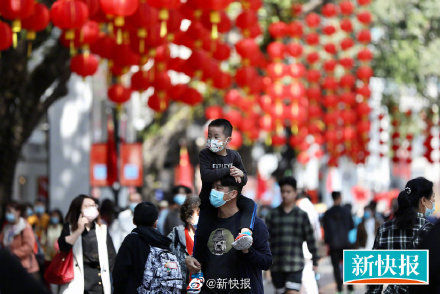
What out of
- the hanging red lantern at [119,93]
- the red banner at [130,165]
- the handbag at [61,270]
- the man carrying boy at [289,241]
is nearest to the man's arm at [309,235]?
the man carrying boy at [289,241]

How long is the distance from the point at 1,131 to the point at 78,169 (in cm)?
752

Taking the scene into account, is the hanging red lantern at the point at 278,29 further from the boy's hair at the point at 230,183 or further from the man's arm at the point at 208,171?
the boy's hair at the point at 230,183

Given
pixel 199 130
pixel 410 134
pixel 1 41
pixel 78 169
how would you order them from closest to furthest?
pixel 1 41 → pixel 78 169 → pixel 410 134 → pixel 199 130

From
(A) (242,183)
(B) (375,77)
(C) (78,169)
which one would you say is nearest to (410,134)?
(B) (375,77)

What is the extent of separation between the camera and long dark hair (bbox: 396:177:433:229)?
7.07 meters

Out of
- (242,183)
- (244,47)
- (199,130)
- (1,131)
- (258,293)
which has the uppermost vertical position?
(199,130)

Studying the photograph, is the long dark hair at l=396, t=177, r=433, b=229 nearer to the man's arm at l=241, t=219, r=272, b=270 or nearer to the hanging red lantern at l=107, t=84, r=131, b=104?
the man's arm at l=241, t=219, r=272, b=270

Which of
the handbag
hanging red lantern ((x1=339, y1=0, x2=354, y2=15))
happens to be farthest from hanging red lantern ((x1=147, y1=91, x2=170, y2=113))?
the handbag

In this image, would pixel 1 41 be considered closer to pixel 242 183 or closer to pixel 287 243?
pixel 287 243

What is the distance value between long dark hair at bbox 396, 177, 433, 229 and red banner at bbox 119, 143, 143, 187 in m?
14.6

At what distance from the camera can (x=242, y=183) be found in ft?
21.6

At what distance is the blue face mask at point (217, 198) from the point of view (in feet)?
21.3

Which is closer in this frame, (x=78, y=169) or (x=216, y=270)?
(x=216, y=270)

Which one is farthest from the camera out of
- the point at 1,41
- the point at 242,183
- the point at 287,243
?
the point at 1,41
